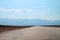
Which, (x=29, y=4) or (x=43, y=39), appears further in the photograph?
(x=29, y=4)

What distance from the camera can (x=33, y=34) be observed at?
0.99m

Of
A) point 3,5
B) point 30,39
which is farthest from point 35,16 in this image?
point 3,5

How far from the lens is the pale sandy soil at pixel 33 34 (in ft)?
3.16

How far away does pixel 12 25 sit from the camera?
1053mm

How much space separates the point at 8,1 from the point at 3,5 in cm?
7

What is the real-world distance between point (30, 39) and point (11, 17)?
12.8 inches

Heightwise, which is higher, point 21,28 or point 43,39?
point 21,28

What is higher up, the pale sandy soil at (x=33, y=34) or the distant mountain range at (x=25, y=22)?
the distant mountain range at (x=25, y=22)

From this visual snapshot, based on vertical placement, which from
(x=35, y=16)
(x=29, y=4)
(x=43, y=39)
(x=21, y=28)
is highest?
(x=29, y=4)

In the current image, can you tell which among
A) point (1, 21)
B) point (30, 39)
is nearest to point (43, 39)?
point (30, 39)

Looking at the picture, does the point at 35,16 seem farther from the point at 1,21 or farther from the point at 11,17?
the point at 1,21

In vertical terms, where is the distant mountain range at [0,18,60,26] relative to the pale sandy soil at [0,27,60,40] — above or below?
above

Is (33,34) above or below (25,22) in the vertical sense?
below

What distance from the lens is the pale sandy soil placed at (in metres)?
0.96
